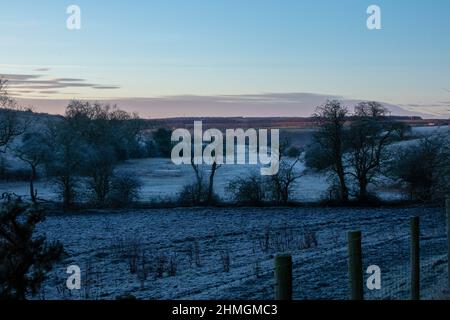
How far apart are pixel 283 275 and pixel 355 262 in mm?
1715

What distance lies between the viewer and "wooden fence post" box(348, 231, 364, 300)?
24.6 feet

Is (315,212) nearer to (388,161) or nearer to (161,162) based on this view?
(388,161)

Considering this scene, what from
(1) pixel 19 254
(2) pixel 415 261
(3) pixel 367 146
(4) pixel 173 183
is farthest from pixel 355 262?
(4) pixel 173 183

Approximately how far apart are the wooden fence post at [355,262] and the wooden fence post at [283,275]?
1526mm

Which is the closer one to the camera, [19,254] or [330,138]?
[19,254]

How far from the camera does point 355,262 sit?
7.54m

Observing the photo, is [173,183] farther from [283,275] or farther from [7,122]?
[283,275]

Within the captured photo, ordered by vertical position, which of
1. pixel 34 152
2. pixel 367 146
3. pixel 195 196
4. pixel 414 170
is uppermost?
pixel 367 146

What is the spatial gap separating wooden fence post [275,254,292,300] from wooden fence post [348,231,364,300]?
5.01 ft

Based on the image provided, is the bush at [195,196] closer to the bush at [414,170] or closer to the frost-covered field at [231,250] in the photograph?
the frost-covered field at [231,250]

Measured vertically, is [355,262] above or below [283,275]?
below

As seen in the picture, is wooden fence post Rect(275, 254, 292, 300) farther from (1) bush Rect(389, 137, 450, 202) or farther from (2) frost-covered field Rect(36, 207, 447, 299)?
(1) bush Rect(389, 137, 450, 202)
